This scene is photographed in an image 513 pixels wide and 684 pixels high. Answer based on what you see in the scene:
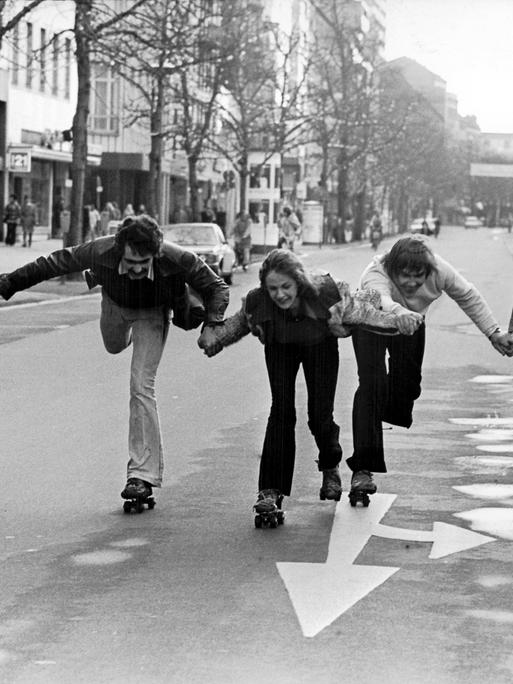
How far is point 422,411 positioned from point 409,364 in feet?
15.2

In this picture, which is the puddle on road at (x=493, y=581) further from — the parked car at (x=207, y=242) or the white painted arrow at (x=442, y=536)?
the parked car at (x=207, y=242)

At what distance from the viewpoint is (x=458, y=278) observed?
887 cm

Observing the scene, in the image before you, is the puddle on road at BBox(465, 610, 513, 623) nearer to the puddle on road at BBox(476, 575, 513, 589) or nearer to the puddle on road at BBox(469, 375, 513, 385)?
the puddle on road at BBox(476, 575, 513, 589)

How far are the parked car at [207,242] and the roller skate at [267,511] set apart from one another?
26.9 meters

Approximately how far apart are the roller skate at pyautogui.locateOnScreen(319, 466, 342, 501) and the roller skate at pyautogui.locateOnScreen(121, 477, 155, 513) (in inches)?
35.2

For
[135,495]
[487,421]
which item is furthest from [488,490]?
[487,421]

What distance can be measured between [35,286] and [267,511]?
27089mm

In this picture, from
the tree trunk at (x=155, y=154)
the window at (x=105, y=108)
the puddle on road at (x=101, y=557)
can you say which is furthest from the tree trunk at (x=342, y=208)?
the puddle on road at (x=101, y=557)

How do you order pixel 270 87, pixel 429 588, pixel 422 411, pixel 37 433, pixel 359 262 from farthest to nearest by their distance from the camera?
1. pixel 270 87
2. pixel 359 262
3. pixel 422 411
4. pixel 37 433
5. pixel 429 588

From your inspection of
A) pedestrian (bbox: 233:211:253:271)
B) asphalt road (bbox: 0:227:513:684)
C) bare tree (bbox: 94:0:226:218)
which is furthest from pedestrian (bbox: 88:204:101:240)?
asphalt road (bbox: 0:227:513:684)

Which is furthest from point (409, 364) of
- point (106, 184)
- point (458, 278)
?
point (106, 184)

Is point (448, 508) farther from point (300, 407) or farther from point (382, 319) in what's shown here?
point (300, 407)

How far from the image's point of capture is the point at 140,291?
27.4 feet

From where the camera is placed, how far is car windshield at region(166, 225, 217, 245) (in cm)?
3622
